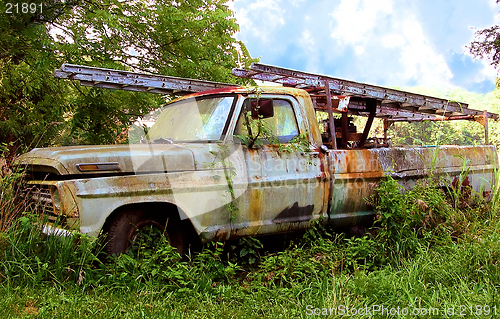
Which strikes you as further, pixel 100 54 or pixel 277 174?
pixel 100 54

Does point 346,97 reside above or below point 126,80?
below

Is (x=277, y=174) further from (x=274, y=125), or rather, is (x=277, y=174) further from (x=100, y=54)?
(x=100, y=54)

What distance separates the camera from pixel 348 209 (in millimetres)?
4906

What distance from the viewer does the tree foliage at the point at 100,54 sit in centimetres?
742

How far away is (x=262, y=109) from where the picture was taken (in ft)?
13.9

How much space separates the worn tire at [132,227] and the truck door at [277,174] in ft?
2.11

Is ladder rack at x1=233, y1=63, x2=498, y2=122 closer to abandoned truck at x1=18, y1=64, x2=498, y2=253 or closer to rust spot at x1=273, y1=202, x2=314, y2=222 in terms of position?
abandoned truck at x1=18, y1=64, x2=498, y2=253

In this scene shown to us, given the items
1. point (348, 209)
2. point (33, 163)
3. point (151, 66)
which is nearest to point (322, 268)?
point (348, 209)

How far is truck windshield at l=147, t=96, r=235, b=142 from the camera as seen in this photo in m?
4.36

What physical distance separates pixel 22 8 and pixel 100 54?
194 centimetres

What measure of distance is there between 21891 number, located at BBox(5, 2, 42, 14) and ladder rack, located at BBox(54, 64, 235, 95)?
14.0 feet

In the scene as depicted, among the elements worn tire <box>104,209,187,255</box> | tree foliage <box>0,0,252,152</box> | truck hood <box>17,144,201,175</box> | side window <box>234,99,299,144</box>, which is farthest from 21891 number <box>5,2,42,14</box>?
worn tire <box>104,209,187,255</box>

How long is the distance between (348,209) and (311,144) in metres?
0.92

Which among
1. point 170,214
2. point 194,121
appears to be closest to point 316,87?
point 194,121
